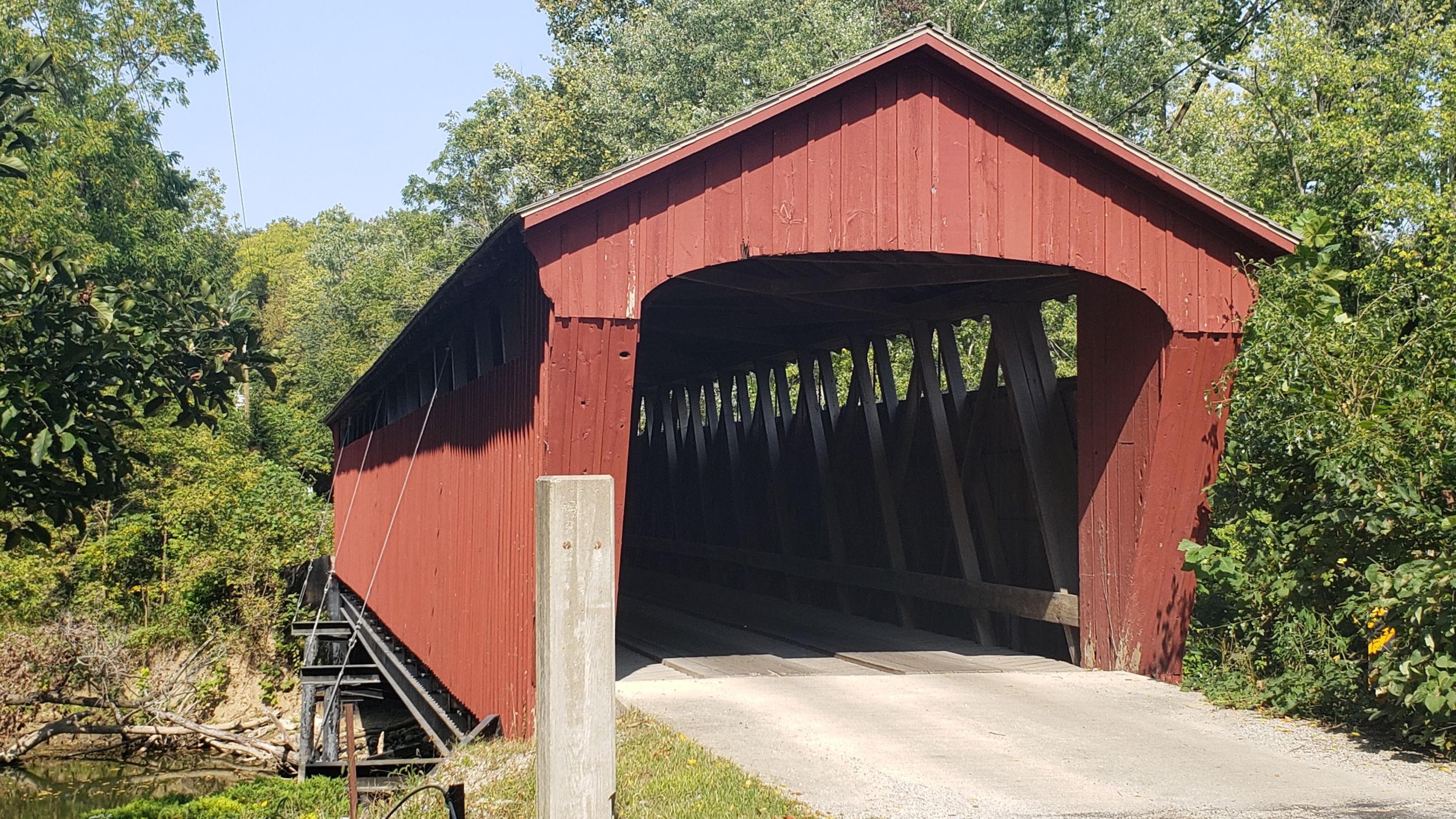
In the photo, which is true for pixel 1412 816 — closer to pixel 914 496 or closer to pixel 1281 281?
pixel 1281 281

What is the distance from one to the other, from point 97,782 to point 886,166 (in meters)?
15.1

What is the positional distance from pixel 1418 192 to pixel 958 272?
7799 millimetres

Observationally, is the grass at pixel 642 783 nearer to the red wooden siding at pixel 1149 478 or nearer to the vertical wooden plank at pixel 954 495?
the red wooden siding at pixel 1149 478

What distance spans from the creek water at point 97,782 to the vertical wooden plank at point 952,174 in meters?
13.0

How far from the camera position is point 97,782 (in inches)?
709

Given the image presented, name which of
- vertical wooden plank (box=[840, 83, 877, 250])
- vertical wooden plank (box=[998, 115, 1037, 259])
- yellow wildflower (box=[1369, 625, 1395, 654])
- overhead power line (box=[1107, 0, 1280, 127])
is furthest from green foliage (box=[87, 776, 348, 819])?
overhead power line (box=[1107, 0, 1280, 127])

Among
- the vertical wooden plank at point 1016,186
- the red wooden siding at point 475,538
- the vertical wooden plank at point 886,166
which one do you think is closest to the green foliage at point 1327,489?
the vertical wooden plank at point 1016,186

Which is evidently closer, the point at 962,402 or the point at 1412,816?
the point at 1412,816

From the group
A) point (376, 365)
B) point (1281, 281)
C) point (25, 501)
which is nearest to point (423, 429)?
point (376, 365)

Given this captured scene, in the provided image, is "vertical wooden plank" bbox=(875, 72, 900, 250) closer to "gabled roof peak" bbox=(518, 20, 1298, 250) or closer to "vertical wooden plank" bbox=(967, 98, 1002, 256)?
"gabled roof peak" bbox=(518, 20, 1298, 250)

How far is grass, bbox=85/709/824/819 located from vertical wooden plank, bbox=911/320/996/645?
15.0 ft

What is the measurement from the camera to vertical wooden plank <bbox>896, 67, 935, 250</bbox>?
340 inches

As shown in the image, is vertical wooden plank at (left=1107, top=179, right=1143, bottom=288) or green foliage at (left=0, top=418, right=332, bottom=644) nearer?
vertical wooden plank at (left=1107, top=179, right=1143, bottom=288)

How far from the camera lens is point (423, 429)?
1303cm
